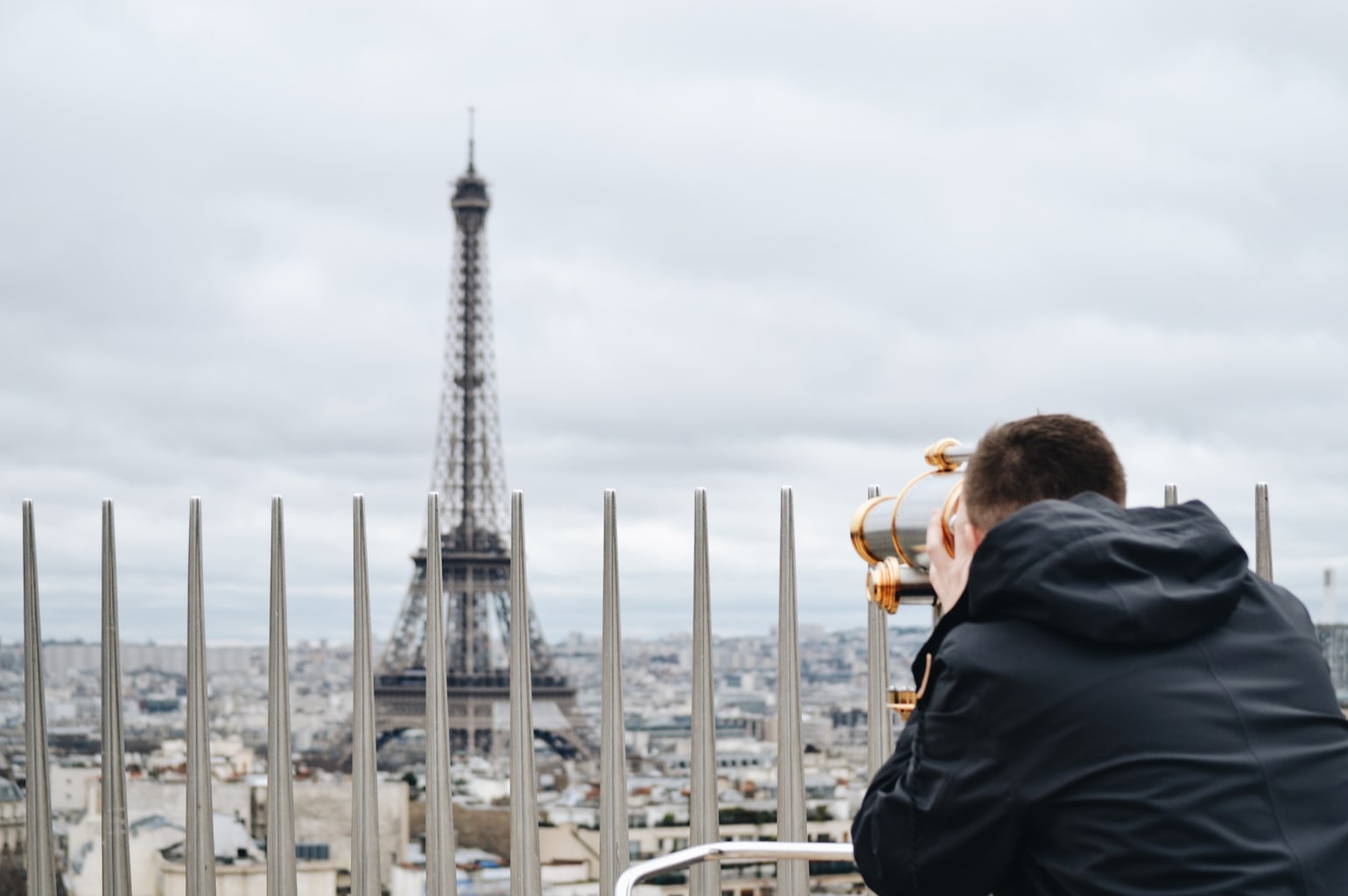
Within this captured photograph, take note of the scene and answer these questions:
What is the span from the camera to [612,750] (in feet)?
11.9

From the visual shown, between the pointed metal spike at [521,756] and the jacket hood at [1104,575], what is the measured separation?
2.25m

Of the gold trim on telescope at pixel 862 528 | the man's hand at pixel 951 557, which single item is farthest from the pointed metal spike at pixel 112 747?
the man's hand at pixel 951 557

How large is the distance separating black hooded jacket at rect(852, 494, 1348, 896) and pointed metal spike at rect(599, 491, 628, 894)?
2218 mm

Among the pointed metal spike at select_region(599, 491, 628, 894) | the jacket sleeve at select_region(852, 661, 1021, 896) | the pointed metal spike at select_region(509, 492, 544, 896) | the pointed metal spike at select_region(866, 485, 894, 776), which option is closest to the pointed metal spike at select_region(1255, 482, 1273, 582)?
the pointed metal spike at select_region(866, 485, 894, 776)

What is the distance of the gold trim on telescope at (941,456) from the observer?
193 centimetres

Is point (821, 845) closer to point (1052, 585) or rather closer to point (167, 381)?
point (1052, 585)

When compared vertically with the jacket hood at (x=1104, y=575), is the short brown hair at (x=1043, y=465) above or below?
above

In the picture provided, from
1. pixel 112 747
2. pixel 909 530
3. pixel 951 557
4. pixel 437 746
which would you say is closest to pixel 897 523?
pixel 909 530

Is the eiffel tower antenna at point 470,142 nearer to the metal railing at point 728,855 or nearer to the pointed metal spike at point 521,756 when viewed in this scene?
the pointed metal spike at point 521,756

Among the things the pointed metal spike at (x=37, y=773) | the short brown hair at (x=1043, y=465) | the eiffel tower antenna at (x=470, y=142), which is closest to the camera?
the short brown hair at (x=1043, y=465)

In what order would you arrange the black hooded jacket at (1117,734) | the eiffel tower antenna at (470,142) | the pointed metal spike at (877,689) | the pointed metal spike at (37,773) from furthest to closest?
the eiffel tower antenna at (470,142) < the pointed metal spike at (37,773) < the pointed metal spike at (877,689) < the black hooded jacket at (1117,734)

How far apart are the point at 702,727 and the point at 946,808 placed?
89.4 inches

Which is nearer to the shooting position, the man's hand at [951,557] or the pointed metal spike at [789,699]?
the man's hand at [951,557]

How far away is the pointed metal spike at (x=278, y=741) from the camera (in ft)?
11.9
